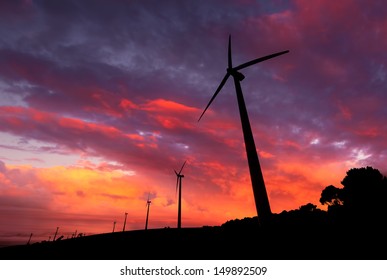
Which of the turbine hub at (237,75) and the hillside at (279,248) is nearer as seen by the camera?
the hillside at (279,248)

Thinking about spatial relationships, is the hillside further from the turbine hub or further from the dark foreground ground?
the turbine hub

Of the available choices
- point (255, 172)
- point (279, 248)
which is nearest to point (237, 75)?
point (255, 172)

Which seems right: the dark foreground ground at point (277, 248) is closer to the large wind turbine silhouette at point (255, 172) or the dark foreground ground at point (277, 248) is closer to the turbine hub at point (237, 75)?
the large wind turbine silhouette at point (255, 172)

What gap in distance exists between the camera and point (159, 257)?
23594 mm

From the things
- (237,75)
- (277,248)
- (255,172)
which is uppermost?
(237,75)

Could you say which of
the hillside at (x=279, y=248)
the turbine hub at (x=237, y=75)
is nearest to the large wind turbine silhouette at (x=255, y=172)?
the hillside at (x=279, y=248)

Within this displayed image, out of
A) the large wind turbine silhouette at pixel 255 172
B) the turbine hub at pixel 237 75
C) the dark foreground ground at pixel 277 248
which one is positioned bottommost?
the dark foreground ground at pixel 277 248

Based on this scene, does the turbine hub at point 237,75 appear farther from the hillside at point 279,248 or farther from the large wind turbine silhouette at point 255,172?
the hillside at point 279,248

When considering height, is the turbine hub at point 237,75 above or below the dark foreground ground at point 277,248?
above

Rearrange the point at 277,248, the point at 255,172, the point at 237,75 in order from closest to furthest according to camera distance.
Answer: the point at 277,248
the point at 255,172
the point at 237,75

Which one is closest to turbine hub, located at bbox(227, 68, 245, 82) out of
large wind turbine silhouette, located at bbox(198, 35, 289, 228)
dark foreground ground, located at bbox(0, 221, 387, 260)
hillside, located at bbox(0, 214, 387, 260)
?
large wind turbine silhouette, located at bbox(198, 35, 289, 228)

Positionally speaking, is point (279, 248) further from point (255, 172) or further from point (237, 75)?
point (237, 75)
